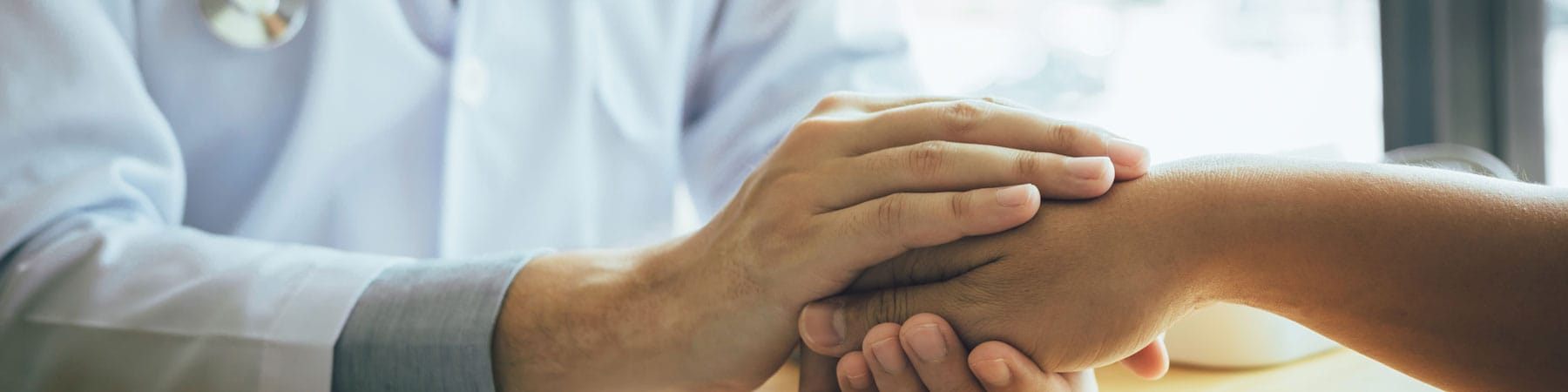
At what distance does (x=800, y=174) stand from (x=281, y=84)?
52cm

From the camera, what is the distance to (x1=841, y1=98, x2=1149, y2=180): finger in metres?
0.62

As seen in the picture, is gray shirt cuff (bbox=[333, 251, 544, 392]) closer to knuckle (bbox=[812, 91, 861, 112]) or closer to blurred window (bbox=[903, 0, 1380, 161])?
knuckle (bbox=[812, 91, 861, 112])

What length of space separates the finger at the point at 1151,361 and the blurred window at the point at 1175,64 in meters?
0.88

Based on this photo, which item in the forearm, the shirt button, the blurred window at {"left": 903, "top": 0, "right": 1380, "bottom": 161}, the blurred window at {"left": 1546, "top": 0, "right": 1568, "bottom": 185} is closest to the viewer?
the forearm

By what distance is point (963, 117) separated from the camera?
66 cm

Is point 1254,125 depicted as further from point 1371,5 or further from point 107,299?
point 107,299

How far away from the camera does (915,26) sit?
183 cm

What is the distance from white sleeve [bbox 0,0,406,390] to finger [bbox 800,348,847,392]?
296 mm

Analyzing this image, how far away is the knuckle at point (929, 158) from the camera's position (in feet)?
2.08

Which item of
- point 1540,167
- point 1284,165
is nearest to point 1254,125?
point 1540,167

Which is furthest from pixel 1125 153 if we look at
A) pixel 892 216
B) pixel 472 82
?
pixel 472 82

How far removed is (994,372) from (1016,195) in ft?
0.35

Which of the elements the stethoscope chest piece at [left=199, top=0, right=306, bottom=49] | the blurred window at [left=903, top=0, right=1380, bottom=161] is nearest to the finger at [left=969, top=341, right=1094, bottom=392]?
the stethoscope chest piece at [left=199, top=0, right=306, bottom=49]

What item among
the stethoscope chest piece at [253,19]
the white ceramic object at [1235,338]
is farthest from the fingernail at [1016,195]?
the stethoscope chest piece at [253,19]
